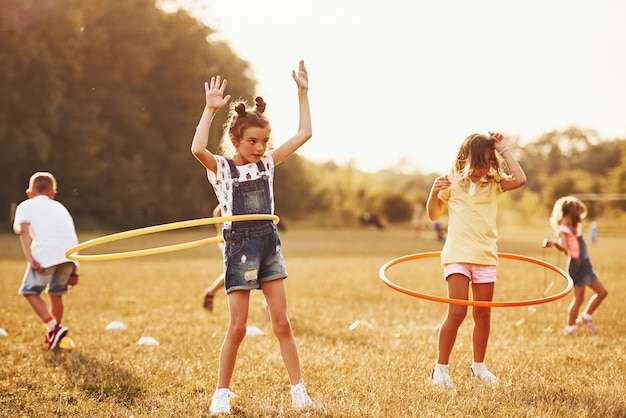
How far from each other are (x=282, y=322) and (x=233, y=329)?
13.1 inches

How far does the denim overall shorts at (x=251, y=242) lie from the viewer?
4.58m

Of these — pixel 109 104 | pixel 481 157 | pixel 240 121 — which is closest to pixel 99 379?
pixel 240 121

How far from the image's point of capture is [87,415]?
4613 mm

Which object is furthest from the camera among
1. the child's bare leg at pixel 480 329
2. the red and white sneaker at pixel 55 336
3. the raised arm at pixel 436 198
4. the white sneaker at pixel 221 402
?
the red and white sneaker at pixel 55 336

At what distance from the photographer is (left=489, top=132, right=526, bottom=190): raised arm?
5271 millimetres

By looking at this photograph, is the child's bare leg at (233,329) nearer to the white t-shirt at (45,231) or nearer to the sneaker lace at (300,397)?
the sneaker lace at (300,397)

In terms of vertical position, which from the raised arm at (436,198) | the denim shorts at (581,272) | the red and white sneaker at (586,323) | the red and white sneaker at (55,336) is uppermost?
the raised arm at (436,198)

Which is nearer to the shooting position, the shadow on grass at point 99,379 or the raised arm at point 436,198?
the shadow on grass at point 99,379

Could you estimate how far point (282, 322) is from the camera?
469cm

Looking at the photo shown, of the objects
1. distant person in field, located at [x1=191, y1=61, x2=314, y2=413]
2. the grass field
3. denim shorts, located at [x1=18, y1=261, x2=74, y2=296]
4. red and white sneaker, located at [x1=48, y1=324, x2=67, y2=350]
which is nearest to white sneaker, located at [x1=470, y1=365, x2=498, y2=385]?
the grass field

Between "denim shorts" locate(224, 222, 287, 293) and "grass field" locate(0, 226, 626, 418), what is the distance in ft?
2.80

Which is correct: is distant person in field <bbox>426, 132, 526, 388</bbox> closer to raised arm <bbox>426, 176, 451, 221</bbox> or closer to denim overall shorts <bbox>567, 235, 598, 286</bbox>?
raised arm <bbox>426, 176, 451, 221</bbox>

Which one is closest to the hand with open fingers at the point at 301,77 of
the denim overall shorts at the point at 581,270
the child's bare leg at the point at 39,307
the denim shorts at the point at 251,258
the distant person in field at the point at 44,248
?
the denim shorts at the point at 251,258

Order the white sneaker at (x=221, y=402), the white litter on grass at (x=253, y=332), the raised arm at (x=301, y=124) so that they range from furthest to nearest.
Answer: the white litter on grass at (x=253, y=332)
the raised arm at (x=301, y=124)
the white sneaker at (x=221, y=402)
